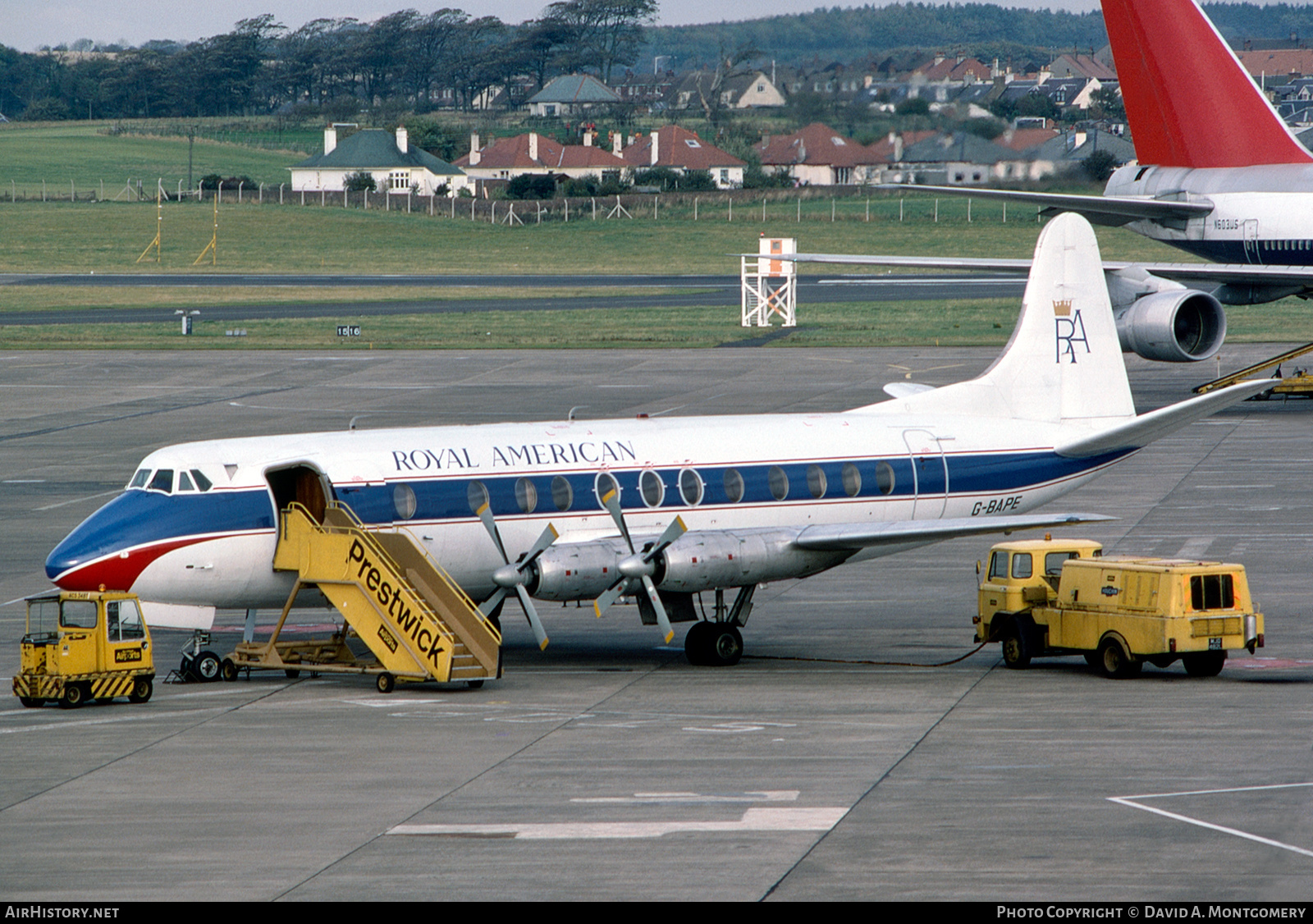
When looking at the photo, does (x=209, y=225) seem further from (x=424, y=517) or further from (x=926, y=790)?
(x=926, y=790)

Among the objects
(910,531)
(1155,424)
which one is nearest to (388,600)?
(910,531)

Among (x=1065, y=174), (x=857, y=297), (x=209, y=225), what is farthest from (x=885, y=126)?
(x=209, y=225)

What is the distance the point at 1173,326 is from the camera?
2135 inches

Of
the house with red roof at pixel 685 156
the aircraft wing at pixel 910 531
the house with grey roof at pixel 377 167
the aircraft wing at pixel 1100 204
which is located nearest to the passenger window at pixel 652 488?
the aircraft wing at pixel 910 531

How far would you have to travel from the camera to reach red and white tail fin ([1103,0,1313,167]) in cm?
5612

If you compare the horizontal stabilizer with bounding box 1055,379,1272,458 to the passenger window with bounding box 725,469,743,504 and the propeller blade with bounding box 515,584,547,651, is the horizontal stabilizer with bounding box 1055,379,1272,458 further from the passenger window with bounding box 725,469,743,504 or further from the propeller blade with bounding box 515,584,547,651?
the propeller blade with bounding box 515,584,547,651

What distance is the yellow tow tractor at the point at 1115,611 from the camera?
25.0 metres

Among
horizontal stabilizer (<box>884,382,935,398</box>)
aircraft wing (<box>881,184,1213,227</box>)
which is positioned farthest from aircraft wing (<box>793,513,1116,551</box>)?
aircraft wing (<box>881,184,1213,227</box>)

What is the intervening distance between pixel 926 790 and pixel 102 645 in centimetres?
1291

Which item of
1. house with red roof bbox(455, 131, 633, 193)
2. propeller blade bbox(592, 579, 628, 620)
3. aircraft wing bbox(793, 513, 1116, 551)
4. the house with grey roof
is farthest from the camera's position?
the house with grey roof

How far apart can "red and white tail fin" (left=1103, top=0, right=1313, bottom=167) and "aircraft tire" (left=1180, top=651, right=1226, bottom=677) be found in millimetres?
36039

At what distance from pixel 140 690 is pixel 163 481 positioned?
341 cm

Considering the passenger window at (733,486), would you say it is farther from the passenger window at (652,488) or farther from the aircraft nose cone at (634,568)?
the aircraft nose cone at (634,568)

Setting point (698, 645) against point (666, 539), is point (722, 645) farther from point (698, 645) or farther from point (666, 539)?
point (666, 539)
